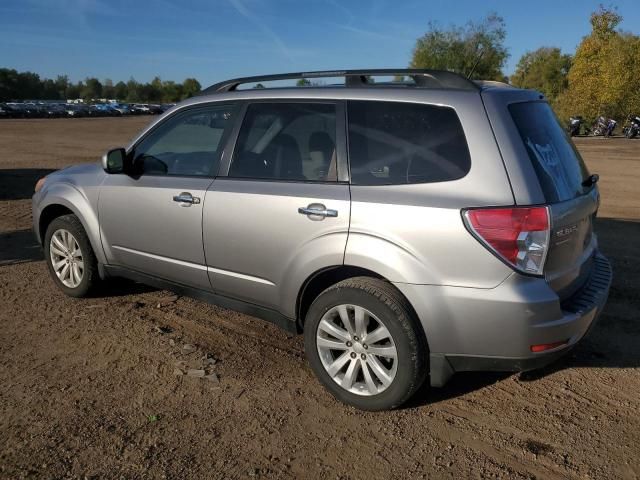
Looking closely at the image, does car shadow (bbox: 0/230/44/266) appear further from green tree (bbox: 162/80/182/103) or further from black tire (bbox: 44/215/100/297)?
green tree (bbox: 162/80/182/103)

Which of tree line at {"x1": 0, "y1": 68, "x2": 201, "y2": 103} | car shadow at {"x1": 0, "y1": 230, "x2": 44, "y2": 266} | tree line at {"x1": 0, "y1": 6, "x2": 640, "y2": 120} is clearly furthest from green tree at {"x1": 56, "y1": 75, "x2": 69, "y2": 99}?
car shadow at {"x1": 0, "y1": 230, "x2": 44, "y2": 266}

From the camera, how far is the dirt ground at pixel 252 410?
2.94 m

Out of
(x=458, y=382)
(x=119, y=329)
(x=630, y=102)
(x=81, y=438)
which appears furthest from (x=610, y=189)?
(x=630, y=102)

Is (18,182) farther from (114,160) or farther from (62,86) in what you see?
(62,86)

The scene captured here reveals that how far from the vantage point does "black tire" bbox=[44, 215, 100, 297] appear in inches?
196

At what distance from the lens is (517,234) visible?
2.88 meters

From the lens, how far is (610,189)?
1256 centimetres

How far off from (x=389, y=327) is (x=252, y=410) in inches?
38.0

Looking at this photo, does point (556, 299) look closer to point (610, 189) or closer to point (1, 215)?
point (1, 215)

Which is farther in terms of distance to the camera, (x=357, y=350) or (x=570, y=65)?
(x=570, y=65)

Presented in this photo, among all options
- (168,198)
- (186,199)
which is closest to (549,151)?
(186,199)

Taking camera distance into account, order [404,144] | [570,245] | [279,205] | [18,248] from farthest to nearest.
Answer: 1. [18,248]
2. [279,205]
3. [404,144]
4. [570,245]

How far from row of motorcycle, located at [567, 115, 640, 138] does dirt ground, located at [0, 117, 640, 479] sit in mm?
31496

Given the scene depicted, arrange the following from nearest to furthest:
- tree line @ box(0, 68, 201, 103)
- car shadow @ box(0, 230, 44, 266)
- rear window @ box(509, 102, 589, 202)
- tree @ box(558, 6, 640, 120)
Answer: rear window @ box(509, 102, 589, 202)
car shadow @ box(0, 230, 44, 266)
tree @ box(558, 6, 640, 120)
tree line @ box(0, 68, 201, 103)
